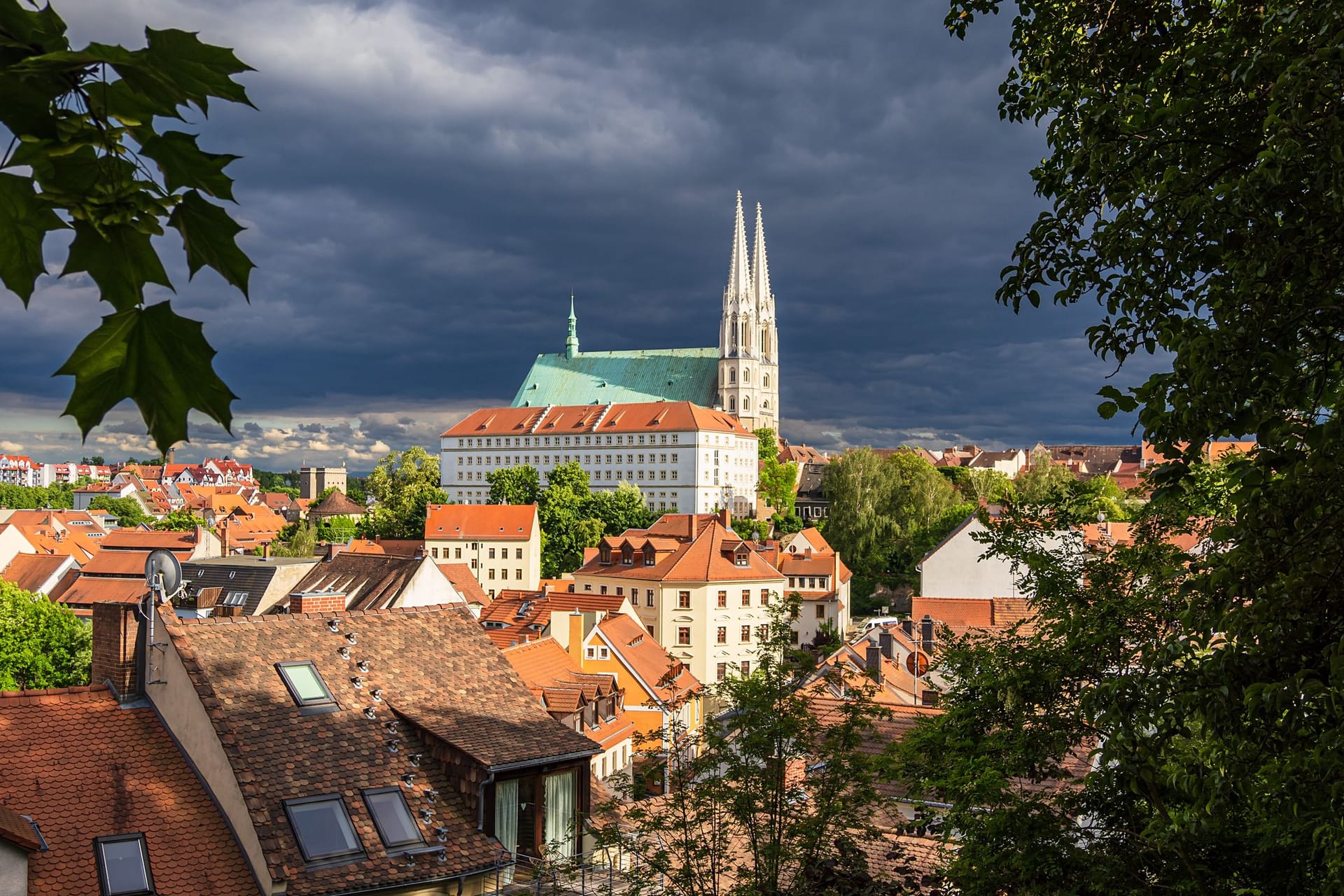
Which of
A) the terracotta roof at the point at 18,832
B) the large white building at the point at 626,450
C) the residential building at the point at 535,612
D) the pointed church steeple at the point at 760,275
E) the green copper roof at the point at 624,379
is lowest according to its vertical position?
the terracotta roof at the point at 18,832

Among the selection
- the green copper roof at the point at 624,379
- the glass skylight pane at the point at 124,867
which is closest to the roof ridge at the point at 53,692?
the glass skylight pane at the point at 124,867

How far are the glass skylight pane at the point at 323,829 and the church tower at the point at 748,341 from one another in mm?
146820

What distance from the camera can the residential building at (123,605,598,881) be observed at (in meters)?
13.2

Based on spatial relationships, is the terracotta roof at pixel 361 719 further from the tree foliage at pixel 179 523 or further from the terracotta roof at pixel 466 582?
the tree foliage at pixel 179 523

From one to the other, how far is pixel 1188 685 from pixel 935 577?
3652 centimetres

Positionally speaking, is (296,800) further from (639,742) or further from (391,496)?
(391,496)

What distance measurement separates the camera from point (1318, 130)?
5898 mm

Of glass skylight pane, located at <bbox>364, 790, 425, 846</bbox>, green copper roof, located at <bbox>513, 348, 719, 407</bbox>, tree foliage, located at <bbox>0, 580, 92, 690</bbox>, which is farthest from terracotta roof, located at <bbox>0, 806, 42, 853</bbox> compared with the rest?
green copper roof, located at <bbox>513, 348, 719, 407</bbox>

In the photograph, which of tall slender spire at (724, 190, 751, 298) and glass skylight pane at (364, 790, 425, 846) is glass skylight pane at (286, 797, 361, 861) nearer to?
glass skylight pane at (364, 790, 425, 846)

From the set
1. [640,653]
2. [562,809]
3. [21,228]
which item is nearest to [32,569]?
[640,653]

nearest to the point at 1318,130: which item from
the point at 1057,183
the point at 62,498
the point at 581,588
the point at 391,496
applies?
the point at 1057,183

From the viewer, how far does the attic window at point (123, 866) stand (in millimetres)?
11922

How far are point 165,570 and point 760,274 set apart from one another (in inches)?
6310

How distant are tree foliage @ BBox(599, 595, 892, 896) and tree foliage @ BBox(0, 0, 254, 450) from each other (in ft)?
36.8
